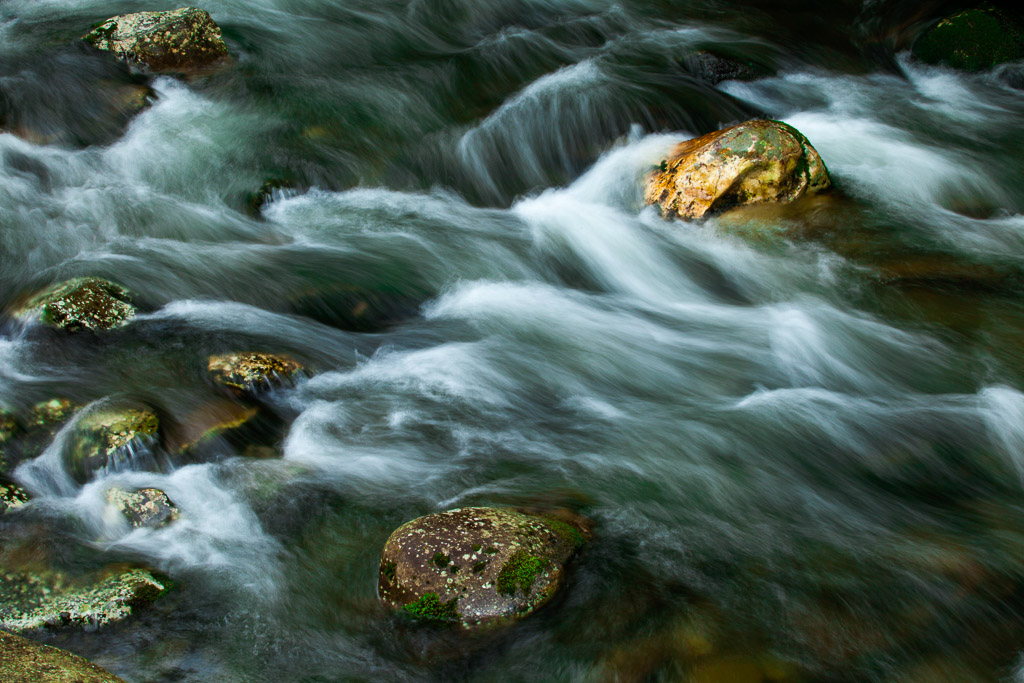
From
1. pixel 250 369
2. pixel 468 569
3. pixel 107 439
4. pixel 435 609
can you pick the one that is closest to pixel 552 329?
pixel 250 369

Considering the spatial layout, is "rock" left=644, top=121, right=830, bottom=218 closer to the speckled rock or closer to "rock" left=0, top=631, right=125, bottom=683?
the speckled rock

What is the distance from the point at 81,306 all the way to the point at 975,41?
996 centimetres

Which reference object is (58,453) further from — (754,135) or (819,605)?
(754,135)

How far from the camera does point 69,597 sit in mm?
4125

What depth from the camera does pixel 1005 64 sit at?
10.0 metres

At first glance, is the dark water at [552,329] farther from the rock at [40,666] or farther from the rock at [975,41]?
the rock at [40,666]

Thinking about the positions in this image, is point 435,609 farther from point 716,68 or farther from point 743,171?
point 716,68

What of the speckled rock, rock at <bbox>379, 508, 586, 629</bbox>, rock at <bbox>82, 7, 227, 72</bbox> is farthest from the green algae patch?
rock at <bbox>82, 7, 227, 72</bbox>

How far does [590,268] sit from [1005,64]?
248 inches

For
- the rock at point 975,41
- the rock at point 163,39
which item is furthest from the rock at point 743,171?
the rock at point 163,39

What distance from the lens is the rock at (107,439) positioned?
491cm

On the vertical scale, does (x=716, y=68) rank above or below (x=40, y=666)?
above

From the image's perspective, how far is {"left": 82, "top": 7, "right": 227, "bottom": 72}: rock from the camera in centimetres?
884

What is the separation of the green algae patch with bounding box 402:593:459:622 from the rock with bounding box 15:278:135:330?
337cm
